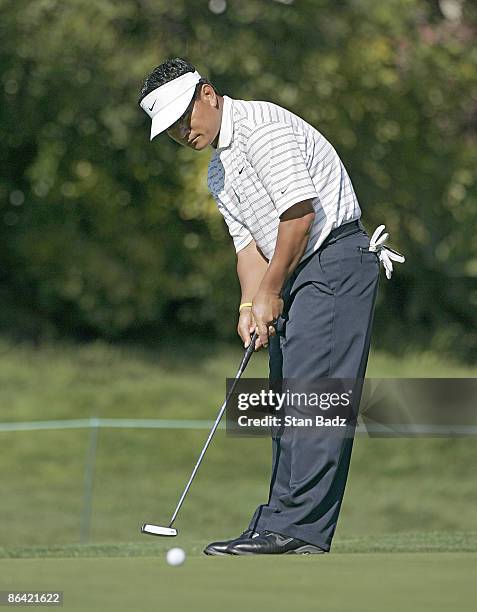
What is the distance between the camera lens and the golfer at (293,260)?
14.5 ft

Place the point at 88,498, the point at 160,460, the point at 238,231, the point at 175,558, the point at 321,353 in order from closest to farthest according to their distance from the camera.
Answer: the point at 175,558 → the point at 321,353 → the point at 238,231 → the point at 88,498 → the point at 160,460

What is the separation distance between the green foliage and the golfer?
8.97 meters

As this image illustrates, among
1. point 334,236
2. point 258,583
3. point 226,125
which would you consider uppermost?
point 226,125

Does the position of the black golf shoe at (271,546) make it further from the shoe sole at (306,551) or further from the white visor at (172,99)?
the white visor at (172,99)

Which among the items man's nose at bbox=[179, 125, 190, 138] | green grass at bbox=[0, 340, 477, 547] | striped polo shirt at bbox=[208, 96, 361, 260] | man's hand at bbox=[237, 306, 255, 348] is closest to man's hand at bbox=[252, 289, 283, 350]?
man's hand at bbox=[237, 306, 255, 348]

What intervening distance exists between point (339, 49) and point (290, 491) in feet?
33.6

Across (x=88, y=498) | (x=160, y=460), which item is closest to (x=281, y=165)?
(x=88, y=498)

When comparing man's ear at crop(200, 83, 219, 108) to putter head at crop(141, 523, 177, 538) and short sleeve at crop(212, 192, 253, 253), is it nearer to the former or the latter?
short sleeve at crop(212, 192, 253, 253)

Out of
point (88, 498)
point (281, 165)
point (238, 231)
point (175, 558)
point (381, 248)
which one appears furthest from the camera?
point (88, 498)

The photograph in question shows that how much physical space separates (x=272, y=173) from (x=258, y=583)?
137cm

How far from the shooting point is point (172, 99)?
4.55 metres

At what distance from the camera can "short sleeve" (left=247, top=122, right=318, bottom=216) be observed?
439 cm

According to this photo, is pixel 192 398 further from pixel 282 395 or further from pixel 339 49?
pixel 282 395

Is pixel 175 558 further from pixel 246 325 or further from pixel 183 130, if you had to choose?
pixel 183 130
